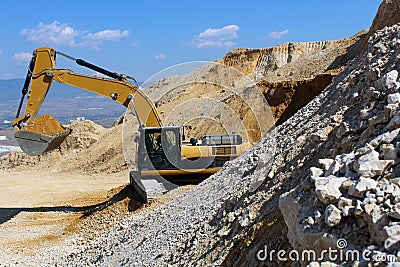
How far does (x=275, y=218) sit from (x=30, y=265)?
5.35 m

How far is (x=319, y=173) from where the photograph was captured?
4203 mm

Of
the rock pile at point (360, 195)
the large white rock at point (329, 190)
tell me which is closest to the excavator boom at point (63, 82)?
the rock pile at point (360, 195)

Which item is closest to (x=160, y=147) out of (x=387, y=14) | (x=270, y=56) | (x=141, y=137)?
(x=141, y=137)

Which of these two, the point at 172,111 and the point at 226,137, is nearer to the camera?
A: the point at 226,137

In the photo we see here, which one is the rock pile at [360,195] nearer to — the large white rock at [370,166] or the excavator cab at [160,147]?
the large white rock at [370,166]

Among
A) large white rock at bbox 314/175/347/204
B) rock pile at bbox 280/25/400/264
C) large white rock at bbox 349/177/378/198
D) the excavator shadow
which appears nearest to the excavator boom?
the excavator shadow

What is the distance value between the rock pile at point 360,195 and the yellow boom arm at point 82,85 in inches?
298

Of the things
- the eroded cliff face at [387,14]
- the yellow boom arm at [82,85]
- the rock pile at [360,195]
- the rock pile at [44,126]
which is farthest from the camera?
the eroded cliff face at [387,14]

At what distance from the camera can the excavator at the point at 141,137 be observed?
11188 millimetres

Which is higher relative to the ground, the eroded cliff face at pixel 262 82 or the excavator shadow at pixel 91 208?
the eroded cliff face at pixel 262 82

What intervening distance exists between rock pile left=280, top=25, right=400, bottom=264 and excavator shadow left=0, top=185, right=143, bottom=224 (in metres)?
6.83

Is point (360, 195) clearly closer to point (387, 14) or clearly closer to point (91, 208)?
point (91, 208)

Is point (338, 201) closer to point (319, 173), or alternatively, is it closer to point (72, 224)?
point (319, 173)

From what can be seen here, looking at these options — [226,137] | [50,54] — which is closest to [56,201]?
[50,54]
